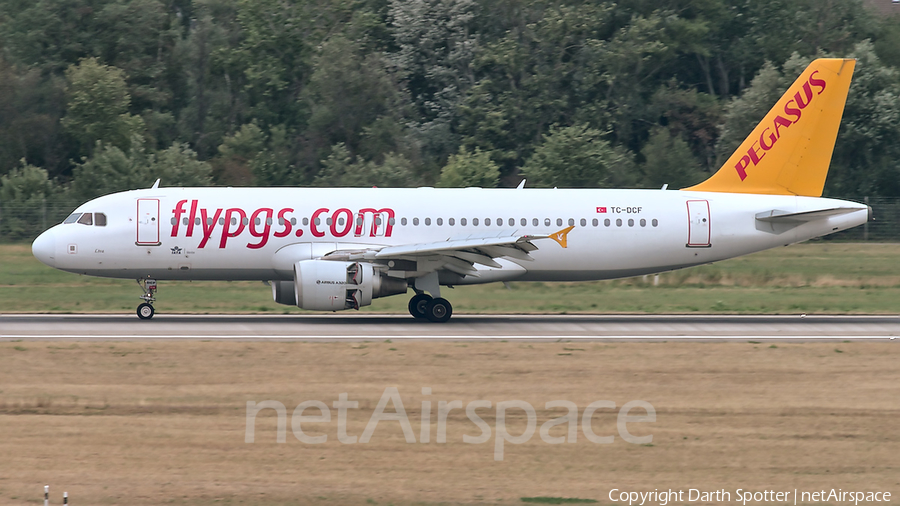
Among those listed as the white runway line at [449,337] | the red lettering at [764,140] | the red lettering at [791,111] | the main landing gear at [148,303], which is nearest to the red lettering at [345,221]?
the white runway line at [449,337]

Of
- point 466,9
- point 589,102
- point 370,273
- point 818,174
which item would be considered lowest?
point 370,273

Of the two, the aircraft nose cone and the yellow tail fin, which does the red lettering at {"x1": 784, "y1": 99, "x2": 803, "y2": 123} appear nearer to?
the yellow tail fin

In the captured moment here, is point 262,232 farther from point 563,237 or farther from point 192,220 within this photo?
point 563,237

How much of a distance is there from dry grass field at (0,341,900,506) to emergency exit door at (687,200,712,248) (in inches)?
258

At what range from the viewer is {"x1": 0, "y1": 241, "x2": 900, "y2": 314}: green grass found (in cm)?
2934

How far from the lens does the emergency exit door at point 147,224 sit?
25.9m

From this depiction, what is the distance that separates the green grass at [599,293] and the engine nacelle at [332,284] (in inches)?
162

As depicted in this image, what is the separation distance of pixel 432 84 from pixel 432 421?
5155cm

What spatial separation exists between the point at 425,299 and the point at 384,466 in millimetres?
14539

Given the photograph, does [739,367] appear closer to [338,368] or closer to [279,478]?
[338,368]

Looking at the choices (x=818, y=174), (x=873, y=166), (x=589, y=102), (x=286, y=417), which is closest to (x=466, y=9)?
(x=589, y=102)

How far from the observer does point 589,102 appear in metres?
63.6

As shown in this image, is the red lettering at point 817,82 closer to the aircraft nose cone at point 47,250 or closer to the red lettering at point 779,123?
the red lettering at point 779,123

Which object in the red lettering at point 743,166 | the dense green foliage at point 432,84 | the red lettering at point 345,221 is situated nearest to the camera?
the red lettering at point 345,221
